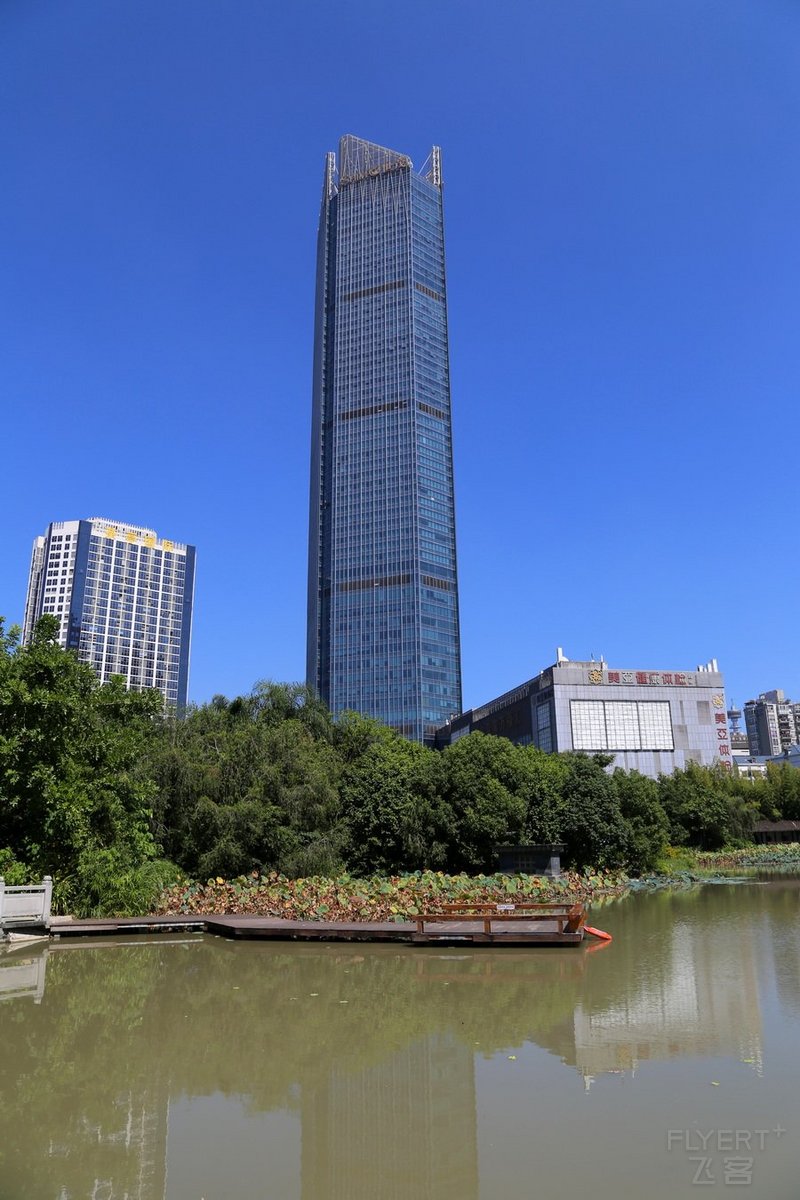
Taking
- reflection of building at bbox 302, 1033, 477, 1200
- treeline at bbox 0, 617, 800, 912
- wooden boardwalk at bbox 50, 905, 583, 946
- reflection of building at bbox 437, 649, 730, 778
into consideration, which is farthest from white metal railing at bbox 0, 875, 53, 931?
reflection of building at bbox 437, 649, 730, 778

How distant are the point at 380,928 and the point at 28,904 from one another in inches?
305

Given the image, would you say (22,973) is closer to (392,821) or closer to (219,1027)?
(219,1027)

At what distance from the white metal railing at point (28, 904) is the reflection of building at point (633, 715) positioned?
56327 millimetres

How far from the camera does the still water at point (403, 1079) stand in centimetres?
593

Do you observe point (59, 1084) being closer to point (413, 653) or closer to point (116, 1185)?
point (116, 1185)

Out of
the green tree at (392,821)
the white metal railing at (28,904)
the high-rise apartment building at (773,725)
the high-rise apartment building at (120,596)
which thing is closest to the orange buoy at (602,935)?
the white metal railing at (28,904)

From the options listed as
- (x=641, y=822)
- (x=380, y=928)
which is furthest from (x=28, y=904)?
(x=641, y=822)

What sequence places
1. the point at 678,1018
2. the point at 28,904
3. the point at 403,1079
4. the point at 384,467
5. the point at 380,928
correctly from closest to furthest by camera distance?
1. the point at 403,1079
2. the point at 678,1018
3. the point at 380,928
4. the point at 28,904
5. the point at 384,467

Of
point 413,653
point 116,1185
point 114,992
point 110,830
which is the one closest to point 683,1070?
point 116,1185

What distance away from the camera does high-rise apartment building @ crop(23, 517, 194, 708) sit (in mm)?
112188

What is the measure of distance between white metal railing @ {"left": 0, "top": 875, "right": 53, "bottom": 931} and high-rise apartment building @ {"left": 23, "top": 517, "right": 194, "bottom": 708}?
312 feet

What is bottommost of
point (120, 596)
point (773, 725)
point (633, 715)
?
point (633, 715)

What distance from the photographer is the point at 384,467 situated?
11494 cm

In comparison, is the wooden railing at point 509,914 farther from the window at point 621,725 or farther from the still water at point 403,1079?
the window at point 621,725
